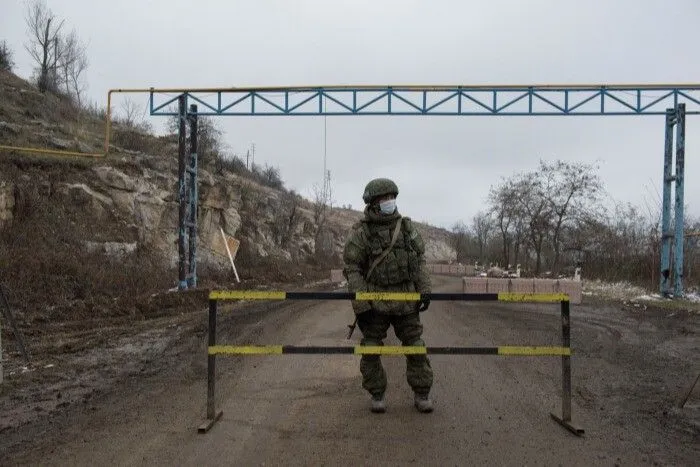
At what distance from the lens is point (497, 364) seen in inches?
294

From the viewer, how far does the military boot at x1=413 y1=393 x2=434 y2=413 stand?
5234mm

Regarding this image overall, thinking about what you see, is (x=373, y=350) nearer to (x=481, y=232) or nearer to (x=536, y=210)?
(x=536, y=210)

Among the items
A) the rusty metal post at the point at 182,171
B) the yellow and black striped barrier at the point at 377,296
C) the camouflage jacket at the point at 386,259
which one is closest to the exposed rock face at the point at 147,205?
the rusty metal post at the point at 182,171

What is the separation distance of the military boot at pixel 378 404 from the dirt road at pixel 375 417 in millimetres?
107

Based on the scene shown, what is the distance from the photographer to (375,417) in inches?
202

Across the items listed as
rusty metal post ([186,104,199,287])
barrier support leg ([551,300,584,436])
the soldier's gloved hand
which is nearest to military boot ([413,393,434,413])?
the soldier's gloved hand

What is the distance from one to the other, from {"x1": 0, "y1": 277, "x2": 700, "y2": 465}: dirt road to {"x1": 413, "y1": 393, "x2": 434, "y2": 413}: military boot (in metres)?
0.09

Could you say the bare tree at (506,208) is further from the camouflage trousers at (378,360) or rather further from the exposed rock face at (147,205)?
the camouflage trousers at (378,360)

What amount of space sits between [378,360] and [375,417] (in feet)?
1.69

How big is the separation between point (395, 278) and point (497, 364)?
2.91 m

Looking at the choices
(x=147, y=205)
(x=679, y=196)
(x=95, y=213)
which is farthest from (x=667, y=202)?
(x=95, y=213)

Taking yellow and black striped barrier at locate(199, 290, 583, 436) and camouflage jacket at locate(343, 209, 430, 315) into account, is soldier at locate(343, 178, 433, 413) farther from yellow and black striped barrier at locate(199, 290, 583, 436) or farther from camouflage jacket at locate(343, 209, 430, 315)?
yellow and black striped barrier at locate(199, 290, 583, 436)

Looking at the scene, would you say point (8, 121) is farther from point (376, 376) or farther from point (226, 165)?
point (376, 376)

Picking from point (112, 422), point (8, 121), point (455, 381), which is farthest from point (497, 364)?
point (8, 121)
